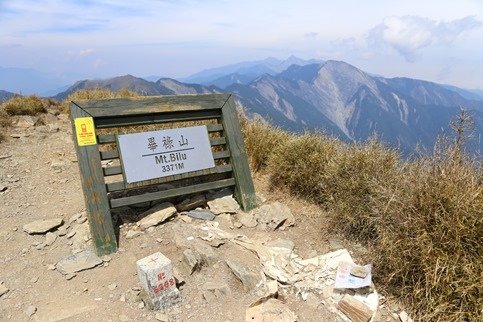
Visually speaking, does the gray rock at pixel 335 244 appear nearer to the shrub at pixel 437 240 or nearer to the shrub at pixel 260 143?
the shrub at pixel 437 240

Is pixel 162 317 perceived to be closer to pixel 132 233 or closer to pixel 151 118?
pixel 132 233

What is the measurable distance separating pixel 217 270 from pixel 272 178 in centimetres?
279

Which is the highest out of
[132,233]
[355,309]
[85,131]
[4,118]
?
[4,118]

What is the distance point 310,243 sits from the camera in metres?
5.43

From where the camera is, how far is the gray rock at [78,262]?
4672mm

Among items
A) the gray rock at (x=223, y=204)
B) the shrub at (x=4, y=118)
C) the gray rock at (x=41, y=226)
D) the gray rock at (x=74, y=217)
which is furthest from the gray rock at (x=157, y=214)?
the shrub at (x=4, y=118)

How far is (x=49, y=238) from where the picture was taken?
5484mm

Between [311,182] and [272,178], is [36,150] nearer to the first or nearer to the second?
[272,178]

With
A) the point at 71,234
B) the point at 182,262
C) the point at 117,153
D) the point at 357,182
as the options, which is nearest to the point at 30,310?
the point at 71,234

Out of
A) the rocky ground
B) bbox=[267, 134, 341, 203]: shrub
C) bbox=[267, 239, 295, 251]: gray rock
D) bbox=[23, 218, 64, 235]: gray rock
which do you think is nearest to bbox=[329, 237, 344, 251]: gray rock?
the rocky ground

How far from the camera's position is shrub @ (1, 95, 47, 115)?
38.7 feet

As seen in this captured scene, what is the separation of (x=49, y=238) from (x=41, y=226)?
1.21ft

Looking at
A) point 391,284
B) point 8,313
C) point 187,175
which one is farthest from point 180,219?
point 391,284

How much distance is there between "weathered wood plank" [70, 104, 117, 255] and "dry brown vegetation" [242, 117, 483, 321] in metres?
3.30
